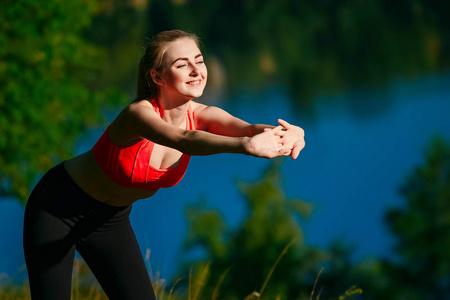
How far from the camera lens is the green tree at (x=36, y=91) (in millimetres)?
5434

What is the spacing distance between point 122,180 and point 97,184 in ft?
0.35

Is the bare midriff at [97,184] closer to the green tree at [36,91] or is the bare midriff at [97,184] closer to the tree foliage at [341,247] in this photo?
the green tree at [36,91]

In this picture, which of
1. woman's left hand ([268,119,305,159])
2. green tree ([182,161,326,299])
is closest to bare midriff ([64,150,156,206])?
woman's left hand ([268,119,305,159])

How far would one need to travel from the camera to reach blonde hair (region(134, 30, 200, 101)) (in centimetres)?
173

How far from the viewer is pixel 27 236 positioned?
1866 millimetres

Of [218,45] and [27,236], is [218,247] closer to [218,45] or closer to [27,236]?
[218,45]

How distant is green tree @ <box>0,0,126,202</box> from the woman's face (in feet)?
12.7

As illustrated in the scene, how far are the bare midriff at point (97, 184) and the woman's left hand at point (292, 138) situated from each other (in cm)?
56

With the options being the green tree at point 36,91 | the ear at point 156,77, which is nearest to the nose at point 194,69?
the ear at point 156,77

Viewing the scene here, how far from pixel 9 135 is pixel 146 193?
4045mm

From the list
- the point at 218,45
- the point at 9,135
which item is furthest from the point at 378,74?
the point at 9,135

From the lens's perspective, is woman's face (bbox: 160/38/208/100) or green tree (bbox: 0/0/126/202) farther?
green tree (bbox: 0/0/126/202)

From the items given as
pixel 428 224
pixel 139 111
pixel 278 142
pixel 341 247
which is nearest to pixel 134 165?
pixel 139 111

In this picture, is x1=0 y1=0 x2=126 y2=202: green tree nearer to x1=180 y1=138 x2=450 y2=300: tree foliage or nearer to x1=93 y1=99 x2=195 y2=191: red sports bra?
x1=93 y1=99 x2=195 y2=191: red sports bra
